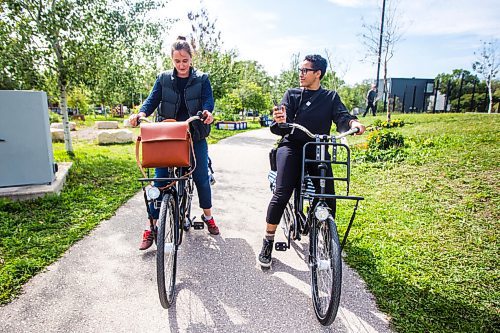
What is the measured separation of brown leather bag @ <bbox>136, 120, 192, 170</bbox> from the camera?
2512 millimetres

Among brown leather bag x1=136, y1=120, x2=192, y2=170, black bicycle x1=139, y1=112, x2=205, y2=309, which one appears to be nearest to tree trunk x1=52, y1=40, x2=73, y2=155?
black bicycle x1=139, y1=112, x2=205, y2=309

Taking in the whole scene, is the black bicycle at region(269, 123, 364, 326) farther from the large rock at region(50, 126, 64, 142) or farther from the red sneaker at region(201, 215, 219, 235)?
the large rock at region(50, 126, 64, 142)

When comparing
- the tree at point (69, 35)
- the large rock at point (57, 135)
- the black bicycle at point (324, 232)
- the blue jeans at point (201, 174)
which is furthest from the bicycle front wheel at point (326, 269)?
the large rock at point (57, 135)

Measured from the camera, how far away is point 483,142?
727 centimetres

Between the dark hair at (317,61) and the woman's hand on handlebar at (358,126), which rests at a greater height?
the dark hair at (317,61)

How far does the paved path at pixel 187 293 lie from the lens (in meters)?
2.34

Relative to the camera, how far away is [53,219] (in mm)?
4297

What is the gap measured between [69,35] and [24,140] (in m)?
4.30

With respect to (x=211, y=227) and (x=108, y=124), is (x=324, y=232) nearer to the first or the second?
(x=211, y=227)

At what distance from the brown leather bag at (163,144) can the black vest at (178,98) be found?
714mm

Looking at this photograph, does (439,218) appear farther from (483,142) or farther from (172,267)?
(483,142)

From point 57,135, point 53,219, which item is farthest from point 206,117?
point 57,135

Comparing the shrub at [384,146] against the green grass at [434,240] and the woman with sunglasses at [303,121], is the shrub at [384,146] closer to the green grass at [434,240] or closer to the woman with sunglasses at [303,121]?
the green grass at [434,240]

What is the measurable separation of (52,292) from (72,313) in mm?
426
